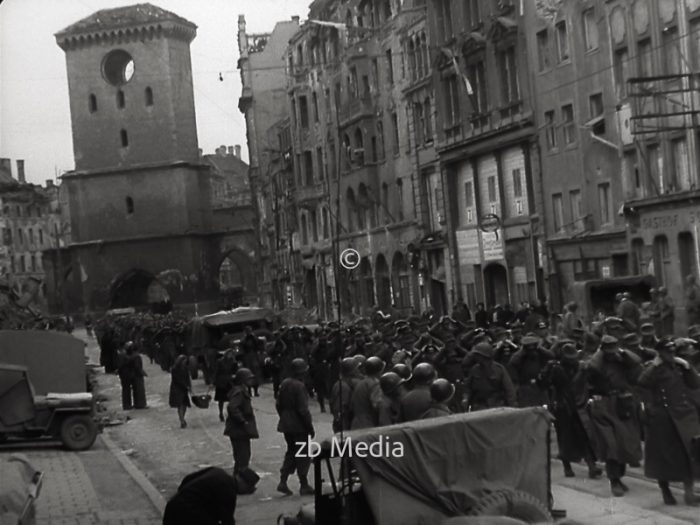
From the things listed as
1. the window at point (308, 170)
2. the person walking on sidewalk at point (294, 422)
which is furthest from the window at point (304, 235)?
the person walking on sidewalk at point (294, 422)

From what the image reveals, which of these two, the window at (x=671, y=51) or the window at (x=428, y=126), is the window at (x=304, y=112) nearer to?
the window at (x=428, y=126)

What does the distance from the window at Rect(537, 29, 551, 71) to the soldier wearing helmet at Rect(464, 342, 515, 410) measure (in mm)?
15595

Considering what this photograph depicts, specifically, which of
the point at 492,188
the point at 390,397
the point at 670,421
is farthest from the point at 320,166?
the point at 670,421

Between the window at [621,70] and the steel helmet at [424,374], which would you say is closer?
the steel helmet at [424,374]

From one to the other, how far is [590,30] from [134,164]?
10374 mm

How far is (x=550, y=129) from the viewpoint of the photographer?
31.8 metres

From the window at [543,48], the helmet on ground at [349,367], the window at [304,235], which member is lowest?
the helmet on ground at [349,367]

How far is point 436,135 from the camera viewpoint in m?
31.6

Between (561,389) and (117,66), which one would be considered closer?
(561,389)

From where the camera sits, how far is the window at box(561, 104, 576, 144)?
30.5m

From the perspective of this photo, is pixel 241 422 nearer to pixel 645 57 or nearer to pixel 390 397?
pixel 390 397

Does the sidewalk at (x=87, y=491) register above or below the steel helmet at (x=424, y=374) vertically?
below

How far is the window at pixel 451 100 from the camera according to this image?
29844mm

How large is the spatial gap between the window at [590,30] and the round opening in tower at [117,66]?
1030 cm
